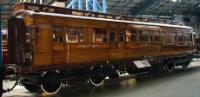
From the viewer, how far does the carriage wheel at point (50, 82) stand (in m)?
13.5

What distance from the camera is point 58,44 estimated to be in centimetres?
1380

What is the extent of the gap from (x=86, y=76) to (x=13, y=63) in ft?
10.4

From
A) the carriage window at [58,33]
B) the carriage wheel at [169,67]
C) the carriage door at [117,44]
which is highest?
the carriage window at [58,33]

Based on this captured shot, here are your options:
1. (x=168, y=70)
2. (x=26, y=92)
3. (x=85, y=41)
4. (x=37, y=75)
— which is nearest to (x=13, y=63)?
(x=37, y=75)

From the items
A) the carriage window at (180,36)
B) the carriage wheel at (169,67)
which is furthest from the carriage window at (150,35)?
the carriage window at (180,36)

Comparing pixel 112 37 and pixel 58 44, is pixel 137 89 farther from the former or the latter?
pixel 58 44

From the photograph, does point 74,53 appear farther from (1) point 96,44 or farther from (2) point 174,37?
(2) point 174,37

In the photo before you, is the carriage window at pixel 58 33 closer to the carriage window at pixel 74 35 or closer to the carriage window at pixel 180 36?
the carriage window at pixel 74 35

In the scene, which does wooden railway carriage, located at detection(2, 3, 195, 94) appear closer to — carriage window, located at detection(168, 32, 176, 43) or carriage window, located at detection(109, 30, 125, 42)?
carriage window, located at detection(109, 30, 125, 42)

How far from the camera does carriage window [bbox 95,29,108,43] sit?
616 inches

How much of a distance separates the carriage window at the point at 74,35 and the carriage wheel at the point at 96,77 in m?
1.52

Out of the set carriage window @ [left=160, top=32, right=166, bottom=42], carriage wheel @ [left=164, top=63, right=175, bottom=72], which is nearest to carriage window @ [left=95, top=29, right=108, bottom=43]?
carriage window @ [left=160, top=32, right=166, bottom=42]

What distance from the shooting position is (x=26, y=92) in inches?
579

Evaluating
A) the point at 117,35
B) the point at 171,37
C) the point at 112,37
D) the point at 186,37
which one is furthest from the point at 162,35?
the point at 112,37
